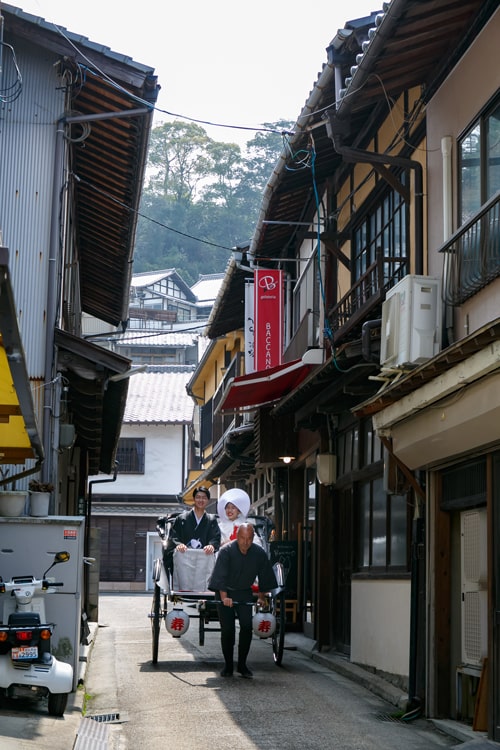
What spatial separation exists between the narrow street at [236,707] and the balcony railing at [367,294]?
14.6 ft

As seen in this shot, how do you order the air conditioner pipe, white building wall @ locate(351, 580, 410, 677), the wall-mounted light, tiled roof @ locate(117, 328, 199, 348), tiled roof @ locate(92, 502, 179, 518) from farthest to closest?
1. tiled roof @ locate(117, 328, 199, 348)
2. tiled roof @ locate(92, 502, 179, 518)
3. the wall-mounted light
4. white building wall @ locate(351, 580, 410, 677)
5. the air conditioner pipe

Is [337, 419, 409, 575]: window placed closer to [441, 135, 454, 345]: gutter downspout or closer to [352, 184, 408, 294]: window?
[352, 184, 408, 294]: window

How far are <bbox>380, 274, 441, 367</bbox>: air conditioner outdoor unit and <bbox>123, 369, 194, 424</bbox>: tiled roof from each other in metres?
39.7

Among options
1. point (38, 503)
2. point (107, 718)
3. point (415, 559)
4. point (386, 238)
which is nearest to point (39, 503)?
point (38, 503)

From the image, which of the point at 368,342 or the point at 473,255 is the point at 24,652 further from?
the point at 473,255

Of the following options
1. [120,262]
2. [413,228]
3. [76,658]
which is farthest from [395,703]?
[120,262]

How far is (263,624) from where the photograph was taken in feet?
44.6

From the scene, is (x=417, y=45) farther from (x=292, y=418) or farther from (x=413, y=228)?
(x=292, y=418)

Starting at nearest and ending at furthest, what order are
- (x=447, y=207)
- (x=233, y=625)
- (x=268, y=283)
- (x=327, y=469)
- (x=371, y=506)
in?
1. (x=447, y=207)
2. (x=233, y=625)
3. (x=371, y=506)
4. (x=327, y=469)
5. (x=268, y=283)

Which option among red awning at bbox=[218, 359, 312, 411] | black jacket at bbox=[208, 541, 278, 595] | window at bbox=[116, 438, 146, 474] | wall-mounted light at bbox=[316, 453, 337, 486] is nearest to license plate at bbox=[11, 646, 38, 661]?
black jacket at bbox=[208, 541, 278, 595]

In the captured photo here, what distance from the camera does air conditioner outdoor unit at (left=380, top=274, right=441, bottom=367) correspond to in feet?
36.0

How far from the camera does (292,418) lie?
20984 mm

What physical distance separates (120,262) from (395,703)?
1216 centimetres

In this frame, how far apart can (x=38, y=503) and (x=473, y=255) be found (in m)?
5.16
